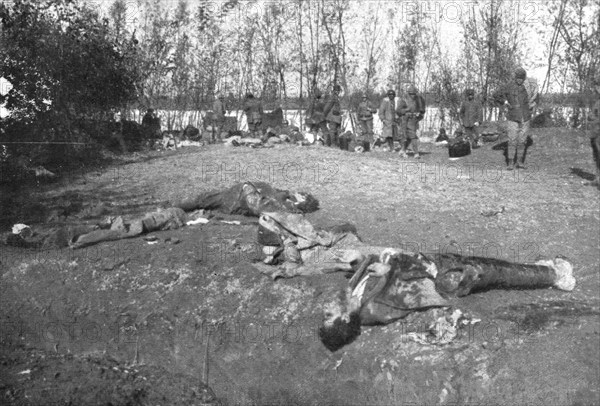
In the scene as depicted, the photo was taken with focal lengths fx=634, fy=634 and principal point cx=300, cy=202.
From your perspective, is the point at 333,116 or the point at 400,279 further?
the point at 333,116

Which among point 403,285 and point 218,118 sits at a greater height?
point 218,118

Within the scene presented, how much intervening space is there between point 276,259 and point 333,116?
8.74 m

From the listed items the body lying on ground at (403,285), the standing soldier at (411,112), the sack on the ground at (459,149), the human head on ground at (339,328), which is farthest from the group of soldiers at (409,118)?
the human head on ground at (339,328)

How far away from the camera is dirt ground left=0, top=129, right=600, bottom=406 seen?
4.59 m

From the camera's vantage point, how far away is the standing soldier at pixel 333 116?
1445 cm

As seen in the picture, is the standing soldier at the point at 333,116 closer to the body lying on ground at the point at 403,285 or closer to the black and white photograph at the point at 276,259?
the black and white photograph at the point at 276,259

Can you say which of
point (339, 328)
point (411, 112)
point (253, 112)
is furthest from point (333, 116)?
point (339, 328)

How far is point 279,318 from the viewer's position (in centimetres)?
548

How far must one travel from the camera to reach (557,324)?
4867mm

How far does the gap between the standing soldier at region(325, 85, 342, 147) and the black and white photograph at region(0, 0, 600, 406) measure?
0.08 m

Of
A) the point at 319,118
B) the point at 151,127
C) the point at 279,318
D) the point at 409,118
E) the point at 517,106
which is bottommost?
the point at 279,318

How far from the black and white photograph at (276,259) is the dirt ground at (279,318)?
19mm

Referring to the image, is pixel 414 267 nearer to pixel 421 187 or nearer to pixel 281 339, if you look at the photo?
pixel 281 339

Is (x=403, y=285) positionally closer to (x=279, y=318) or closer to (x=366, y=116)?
(x=279, y=318)
